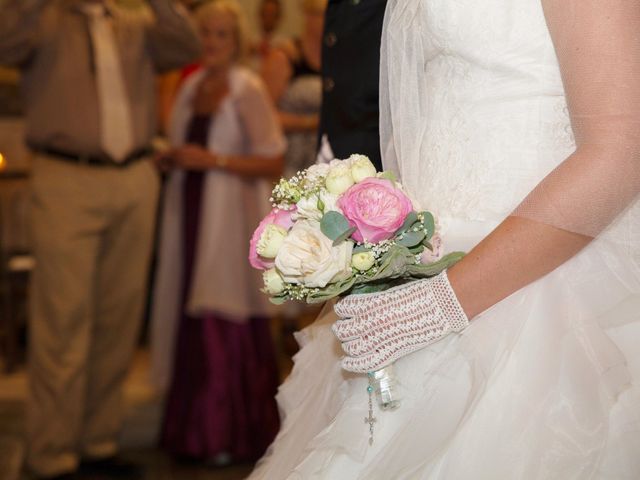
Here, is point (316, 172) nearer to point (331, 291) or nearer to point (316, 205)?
point (316, 205)

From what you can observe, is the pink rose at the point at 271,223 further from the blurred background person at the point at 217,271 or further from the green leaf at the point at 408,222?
the blurred background person at the point at 217,271

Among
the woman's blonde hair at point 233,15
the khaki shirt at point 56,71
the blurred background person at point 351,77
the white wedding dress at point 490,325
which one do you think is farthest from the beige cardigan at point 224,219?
the white wedding dress at point 490,325

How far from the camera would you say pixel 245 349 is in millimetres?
3975

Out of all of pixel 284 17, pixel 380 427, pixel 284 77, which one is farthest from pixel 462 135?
pixel 284 17

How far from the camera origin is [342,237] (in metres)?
1.26

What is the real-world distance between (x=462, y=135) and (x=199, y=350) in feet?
8.74

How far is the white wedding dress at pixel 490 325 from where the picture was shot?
3.98 feet

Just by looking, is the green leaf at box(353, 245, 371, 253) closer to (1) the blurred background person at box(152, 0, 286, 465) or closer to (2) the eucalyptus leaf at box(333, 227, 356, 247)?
(2) the eucalyptus leaf at box(333, 227, 356, 247)

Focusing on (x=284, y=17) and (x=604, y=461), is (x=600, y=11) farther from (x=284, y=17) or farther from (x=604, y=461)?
(x=284, y=17)

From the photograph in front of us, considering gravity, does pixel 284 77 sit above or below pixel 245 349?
above

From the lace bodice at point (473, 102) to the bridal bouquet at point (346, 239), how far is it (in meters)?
0.12

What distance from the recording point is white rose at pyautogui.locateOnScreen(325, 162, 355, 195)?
1.31m

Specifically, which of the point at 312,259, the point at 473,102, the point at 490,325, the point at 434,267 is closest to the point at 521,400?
the point at 490,325

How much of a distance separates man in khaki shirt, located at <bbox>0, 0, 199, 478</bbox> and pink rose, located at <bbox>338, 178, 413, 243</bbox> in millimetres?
2454
